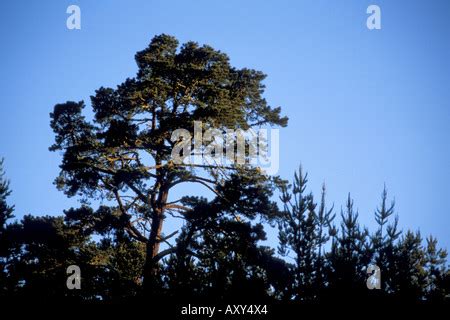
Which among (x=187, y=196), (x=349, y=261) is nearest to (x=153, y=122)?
(x=187, y=196)

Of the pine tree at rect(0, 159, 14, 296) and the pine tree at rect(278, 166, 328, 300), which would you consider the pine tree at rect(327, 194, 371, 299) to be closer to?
the pine tree at rect(278, 166, 328, 300)

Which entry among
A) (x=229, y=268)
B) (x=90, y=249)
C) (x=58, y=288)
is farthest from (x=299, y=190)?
(x=58, y=288)

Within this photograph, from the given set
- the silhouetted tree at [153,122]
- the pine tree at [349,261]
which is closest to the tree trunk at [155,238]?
the silhouetted tree at [153,122]

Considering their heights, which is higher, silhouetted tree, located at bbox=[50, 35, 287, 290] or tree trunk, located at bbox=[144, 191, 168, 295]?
silhouetted tree, located at bbox=[50, 35, 287, 290]

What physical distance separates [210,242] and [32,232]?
10912 millimetres

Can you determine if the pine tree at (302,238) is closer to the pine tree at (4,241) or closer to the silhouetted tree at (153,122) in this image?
the silhouetted tree at (153,122)

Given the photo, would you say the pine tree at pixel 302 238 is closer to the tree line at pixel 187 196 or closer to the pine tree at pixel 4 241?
the tree line at pixel 187 196

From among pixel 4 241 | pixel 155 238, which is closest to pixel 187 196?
pixel 155 238

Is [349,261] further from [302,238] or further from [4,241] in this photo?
[4,241]

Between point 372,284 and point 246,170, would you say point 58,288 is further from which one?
point 372,284

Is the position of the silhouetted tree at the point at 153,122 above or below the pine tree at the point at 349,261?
above

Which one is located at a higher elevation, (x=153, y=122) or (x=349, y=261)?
(x=153, y=122)

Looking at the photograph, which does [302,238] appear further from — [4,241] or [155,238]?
[4,241]

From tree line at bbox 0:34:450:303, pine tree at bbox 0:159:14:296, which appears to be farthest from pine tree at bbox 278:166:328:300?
pine tree at bbox 0:159:14:296
